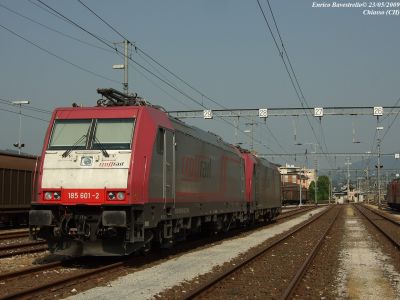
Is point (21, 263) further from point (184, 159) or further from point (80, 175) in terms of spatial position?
point (184, 159)

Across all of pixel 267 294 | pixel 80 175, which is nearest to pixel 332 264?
pixel 267 294

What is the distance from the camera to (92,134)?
12.8 meters

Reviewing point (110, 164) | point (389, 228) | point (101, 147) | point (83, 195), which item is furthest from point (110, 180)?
point (389, 228)

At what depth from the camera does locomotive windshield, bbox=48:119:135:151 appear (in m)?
12.6

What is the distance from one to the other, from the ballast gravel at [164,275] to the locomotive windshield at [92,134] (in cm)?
296

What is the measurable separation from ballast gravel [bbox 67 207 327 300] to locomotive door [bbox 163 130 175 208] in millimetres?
1572

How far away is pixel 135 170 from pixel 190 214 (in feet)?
13.9

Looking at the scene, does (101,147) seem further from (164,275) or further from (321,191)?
(321,191)

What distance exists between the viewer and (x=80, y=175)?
40.2 ft

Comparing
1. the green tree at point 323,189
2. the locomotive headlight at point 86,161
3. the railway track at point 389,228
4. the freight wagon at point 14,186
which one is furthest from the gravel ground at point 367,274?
the green tree at point 323,189

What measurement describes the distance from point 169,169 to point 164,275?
11.4ft

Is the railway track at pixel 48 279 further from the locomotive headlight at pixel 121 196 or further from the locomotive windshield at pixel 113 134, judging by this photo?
the locomotive windshield at pixel 113 134

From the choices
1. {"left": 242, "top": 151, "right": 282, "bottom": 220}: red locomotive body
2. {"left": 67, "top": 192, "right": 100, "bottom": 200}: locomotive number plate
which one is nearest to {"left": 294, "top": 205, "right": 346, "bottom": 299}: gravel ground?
{"left": 67, "top": 192, "right": 100, "bottom": 200}: locomotive number plate

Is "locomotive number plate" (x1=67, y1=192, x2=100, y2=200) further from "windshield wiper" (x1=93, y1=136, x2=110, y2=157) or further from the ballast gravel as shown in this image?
the ballast gravel
